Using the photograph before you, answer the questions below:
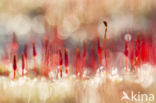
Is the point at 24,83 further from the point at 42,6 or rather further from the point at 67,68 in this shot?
the point at 42,6

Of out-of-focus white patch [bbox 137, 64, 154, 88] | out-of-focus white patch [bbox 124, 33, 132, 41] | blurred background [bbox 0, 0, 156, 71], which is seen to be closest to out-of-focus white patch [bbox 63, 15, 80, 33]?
blurred background [bbox 0, 0, 156, 71]

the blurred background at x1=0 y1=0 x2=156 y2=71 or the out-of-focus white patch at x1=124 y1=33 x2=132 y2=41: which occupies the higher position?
the blurred background at x1=0 y1=0 x2=156 y2=71

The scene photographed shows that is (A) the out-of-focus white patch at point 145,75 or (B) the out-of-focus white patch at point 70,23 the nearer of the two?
(A) the out-of-focus white patch at point 145,75

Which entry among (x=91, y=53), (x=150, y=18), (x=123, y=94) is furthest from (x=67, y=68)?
(x=150, y=18)

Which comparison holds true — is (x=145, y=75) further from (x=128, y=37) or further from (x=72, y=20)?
(x=72, y=20)

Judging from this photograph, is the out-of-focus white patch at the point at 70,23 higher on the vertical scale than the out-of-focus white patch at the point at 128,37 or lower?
higher

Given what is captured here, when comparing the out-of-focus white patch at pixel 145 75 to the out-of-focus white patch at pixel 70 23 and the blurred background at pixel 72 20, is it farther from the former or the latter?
the out-of-focus white patch at pixel 70 23

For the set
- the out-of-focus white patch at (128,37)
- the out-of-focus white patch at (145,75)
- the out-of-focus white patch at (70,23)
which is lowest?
the out-of-focus white patch at (145,75)

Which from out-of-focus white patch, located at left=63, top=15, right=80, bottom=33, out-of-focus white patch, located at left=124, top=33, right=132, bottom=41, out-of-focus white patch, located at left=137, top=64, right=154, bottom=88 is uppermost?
out-of-focus white patch, located at left=63, top=15, right=80, bottom=33

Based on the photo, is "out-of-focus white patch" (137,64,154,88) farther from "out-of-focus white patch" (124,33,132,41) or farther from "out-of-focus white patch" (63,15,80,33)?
"out-of-focus white patch" (63,15,80,33)

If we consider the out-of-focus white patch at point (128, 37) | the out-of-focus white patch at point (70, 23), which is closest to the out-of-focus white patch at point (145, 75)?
the out-of-focus white patch at point (128, 37)

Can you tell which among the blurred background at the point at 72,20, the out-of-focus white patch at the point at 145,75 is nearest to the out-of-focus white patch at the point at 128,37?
the blurred background at the point at 72,20

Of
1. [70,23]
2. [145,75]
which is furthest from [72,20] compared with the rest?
[145,75]
